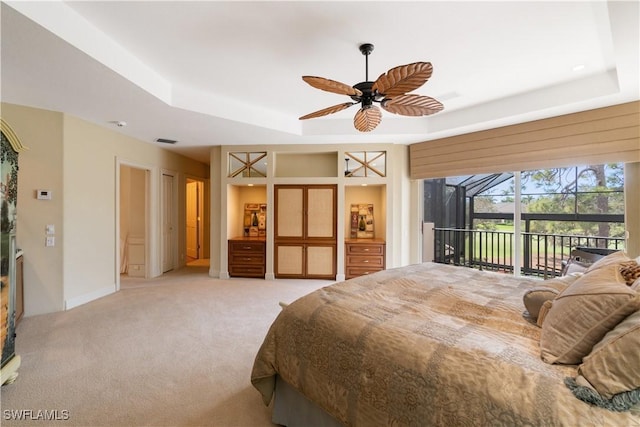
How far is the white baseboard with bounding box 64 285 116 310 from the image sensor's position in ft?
11.4

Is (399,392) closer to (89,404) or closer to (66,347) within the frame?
(89,404)

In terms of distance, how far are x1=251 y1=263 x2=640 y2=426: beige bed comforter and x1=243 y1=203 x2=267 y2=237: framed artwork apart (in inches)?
149

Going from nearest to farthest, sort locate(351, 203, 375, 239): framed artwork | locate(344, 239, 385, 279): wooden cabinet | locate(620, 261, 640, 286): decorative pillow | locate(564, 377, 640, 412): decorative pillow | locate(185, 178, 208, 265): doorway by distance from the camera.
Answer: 1. locate(564, 377, 640, 412): decorative pillow
2. locate(620, 261, 640, 286): decorative pillow
3. locate(344, 239, 385, 279): wooden cabinet
4. locate(351, 203, 375, 239): framed artwork
5. locate(185, 178, 208, 265): doorway

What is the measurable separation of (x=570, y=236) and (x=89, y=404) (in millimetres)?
5334

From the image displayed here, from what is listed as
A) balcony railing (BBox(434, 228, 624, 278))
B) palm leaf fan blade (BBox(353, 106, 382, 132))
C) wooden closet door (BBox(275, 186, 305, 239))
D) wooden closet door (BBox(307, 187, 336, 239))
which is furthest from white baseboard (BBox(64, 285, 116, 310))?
balcony railing (BBox(434, 228, 624, 278))

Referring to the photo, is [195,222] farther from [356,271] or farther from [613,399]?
[613,399]

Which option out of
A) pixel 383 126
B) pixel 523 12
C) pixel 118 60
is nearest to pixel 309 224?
pixel 383 126

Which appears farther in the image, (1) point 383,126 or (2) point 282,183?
(2) point 282,183

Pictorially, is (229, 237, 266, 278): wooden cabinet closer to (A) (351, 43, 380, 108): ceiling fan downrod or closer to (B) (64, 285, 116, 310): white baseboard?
(B) (64, 285, 116, 310): white baseboard

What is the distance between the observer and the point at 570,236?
146 inches

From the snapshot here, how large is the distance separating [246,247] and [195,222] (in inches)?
113

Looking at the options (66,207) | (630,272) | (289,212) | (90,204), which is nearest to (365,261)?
(289,212)

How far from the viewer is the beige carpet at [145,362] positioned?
174cm

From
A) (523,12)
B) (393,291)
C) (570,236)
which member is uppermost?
(523,12)
